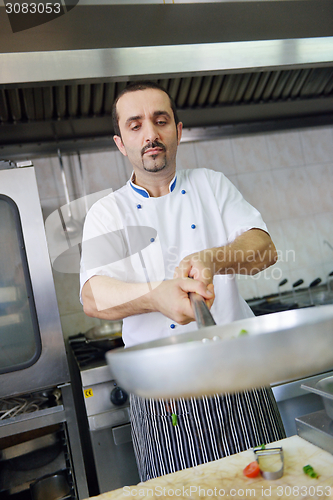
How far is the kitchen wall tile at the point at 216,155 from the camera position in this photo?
2.36 metres

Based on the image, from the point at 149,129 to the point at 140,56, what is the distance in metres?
0.46

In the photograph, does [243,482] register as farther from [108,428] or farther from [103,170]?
[103,170]

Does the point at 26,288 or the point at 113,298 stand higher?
the point at 26,288

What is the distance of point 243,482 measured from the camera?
779 millimetres

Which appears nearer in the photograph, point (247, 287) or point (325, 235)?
point (247, 287)

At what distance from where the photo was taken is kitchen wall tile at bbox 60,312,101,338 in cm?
213

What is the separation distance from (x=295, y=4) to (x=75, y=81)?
2.93 ft

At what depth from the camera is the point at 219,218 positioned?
4.16ft

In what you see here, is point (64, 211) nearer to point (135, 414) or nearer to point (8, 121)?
point (8, 121)

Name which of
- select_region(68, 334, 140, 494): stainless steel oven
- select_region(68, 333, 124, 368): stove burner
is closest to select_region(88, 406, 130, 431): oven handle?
select_region(68, 334, 140, 494): stainless steel oven

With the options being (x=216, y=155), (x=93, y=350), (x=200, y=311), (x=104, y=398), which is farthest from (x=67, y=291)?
(x=200, y=311)

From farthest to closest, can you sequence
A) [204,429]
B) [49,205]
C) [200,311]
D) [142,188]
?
[49,205], [142,188], [204,429], [200,311]

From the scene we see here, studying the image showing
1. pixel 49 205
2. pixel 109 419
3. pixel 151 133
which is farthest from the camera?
pixel 49 205

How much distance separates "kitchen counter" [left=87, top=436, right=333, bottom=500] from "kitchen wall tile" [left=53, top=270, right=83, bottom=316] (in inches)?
54.5
